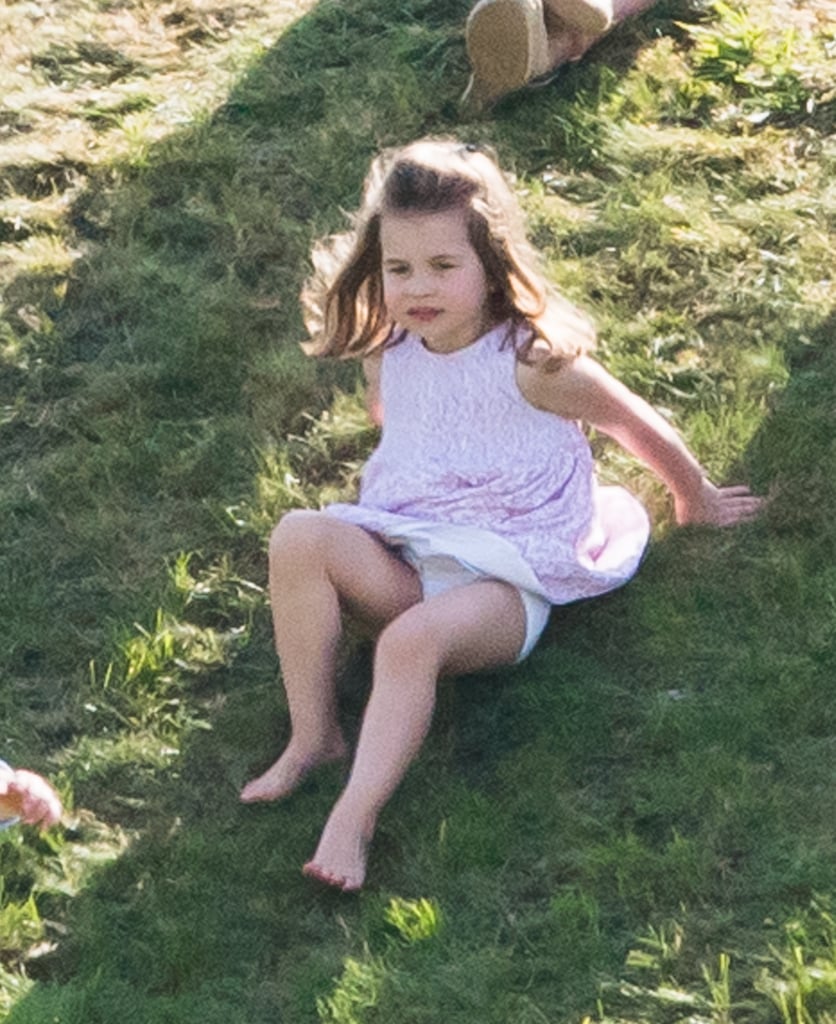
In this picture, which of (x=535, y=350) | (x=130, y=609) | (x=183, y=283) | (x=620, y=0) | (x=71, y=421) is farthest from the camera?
(x=620, y=0)

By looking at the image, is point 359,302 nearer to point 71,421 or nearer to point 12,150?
point 71,421

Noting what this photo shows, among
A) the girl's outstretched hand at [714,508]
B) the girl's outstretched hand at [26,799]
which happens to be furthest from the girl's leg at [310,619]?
the girl's outstretched hand at [714,508]

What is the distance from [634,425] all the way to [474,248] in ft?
1.81

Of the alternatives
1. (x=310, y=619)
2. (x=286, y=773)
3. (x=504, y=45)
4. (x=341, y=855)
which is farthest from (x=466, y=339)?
(x=504, y=45)

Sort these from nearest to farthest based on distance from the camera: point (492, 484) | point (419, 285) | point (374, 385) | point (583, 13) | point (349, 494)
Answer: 1. point (419, 285)
2. point (492, 484)
3. point (374, 385)
4. point (349, 494)
5. point (583, 13)

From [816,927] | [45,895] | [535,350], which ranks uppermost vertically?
[535,350]

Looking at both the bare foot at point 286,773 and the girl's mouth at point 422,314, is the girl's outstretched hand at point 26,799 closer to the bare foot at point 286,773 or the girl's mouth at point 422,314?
the bare foot at point 286,773

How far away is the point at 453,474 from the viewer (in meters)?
4.55

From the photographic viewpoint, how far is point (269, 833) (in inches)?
166

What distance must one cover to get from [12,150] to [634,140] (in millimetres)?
2076

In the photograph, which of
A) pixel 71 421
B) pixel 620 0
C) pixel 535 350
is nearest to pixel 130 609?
pixel 71 421

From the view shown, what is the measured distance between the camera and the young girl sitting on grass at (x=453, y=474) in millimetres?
4332

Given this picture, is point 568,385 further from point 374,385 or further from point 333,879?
point 333,879

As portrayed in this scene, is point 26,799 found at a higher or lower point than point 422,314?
lower
